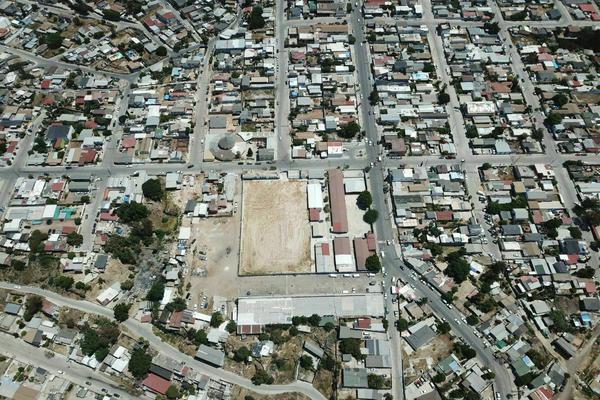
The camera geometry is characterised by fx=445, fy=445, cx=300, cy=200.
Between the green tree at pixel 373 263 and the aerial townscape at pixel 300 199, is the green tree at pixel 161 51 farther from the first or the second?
the green tree at pixel 373 263

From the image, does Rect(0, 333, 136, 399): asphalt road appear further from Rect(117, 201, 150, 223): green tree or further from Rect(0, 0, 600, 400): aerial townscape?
Rect(117, 201, 150, 223): green tree

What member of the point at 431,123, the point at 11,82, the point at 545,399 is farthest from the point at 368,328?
the point at 11,82

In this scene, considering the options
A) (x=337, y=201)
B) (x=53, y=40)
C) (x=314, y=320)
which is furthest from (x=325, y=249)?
(x=53, y=40)

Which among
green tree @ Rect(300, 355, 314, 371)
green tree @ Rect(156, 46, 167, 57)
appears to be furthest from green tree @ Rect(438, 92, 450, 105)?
green tree @ Rect(156, 46, 167, 57)

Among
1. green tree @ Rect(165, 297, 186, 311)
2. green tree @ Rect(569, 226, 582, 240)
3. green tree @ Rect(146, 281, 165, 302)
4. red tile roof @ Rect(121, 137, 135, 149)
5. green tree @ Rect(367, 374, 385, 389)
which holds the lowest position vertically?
green tree @ Rect(367, 374, 385, 389)

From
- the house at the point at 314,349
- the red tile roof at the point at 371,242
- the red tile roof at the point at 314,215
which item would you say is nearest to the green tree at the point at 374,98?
the red tile roof at the point at 314,215

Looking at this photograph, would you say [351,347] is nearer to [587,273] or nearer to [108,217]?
[587,273]
